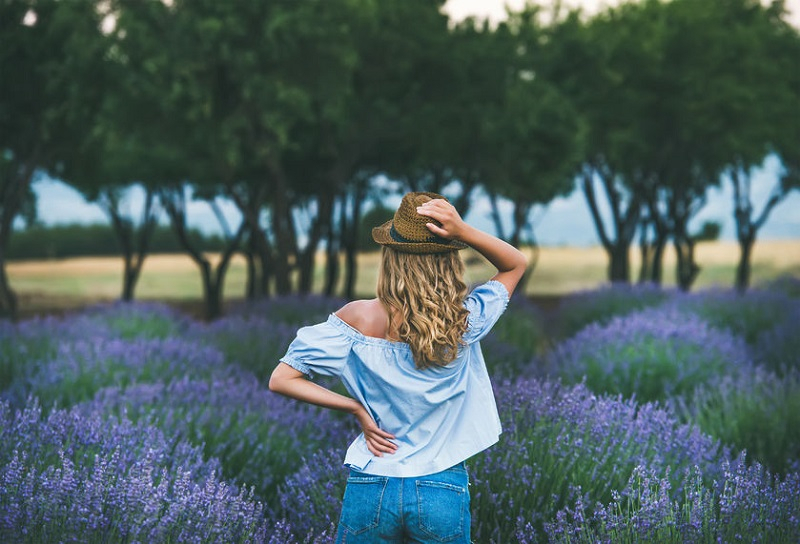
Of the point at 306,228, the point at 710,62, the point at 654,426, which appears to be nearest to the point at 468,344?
the point at 654,426

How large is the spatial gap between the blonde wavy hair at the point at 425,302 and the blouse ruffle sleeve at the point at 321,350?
18 cm

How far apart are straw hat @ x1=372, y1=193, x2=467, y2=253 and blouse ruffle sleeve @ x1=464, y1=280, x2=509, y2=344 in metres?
0.25

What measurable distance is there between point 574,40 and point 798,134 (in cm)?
902

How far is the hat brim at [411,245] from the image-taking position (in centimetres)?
267

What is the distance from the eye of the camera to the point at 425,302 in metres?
2.63

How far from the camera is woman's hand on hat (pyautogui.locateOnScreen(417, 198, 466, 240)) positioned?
263cm

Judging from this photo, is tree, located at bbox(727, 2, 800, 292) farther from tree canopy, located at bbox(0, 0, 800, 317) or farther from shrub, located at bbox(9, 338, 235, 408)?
shrub, located at bbox(9, 338, 235, 408)

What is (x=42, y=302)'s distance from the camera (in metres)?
29.2

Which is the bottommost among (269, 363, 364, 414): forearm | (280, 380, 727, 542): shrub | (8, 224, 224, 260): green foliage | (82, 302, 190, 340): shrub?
(8, 224, 224, 260): green foliage

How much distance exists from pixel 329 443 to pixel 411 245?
2.96 meters

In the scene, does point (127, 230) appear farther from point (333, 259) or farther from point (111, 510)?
point (111, 510)

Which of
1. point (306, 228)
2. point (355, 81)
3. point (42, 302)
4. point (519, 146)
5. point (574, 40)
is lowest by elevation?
point (42, 302)

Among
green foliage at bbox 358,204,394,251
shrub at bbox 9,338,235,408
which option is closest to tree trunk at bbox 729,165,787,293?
green foliage at bbox 358,204,394,251

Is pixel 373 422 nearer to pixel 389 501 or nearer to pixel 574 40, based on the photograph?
pixel 389 501
